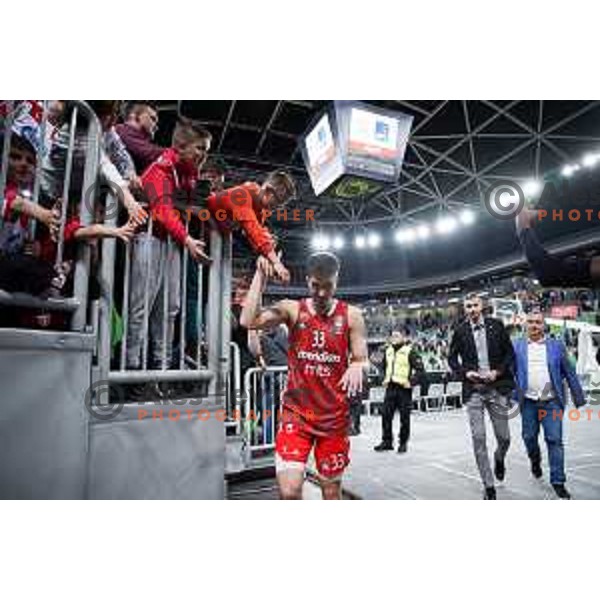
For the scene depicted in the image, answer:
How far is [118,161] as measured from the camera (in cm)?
170

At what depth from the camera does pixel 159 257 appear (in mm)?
1580

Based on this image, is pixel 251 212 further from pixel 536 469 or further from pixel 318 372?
pixel 536 469

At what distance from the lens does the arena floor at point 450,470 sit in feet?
7.58

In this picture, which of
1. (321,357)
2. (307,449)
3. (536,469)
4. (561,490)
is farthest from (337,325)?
(536,469)

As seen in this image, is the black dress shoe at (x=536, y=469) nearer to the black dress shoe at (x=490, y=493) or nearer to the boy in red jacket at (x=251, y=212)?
the black dress shoe at (x=490, y=493)

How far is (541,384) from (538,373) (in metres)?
0.07

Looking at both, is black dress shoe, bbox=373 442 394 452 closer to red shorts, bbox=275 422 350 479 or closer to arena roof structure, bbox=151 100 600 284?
red shorts, bbox=275 422 350 479

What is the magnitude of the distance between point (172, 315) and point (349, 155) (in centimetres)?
370

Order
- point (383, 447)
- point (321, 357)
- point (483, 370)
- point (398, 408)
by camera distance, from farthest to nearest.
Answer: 1. point (398, 408)
2. point (383, 447)
3. point (483, 370)
4. point (321, 357)

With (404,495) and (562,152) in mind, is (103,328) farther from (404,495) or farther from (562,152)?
(562,152)

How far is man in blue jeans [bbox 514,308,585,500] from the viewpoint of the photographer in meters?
2.41

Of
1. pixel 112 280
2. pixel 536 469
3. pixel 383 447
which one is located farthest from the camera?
pixel 383 447

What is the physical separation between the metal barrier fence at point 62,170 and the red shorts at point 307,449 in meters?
0.86

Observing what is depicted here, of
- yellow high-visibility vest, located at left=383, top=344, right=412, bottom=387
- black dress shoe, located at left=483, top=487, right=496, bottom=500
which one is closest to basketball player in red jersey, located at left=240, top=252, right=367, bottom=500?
black dress shoe, located at left=483, top=487, right=496, bottom=500
